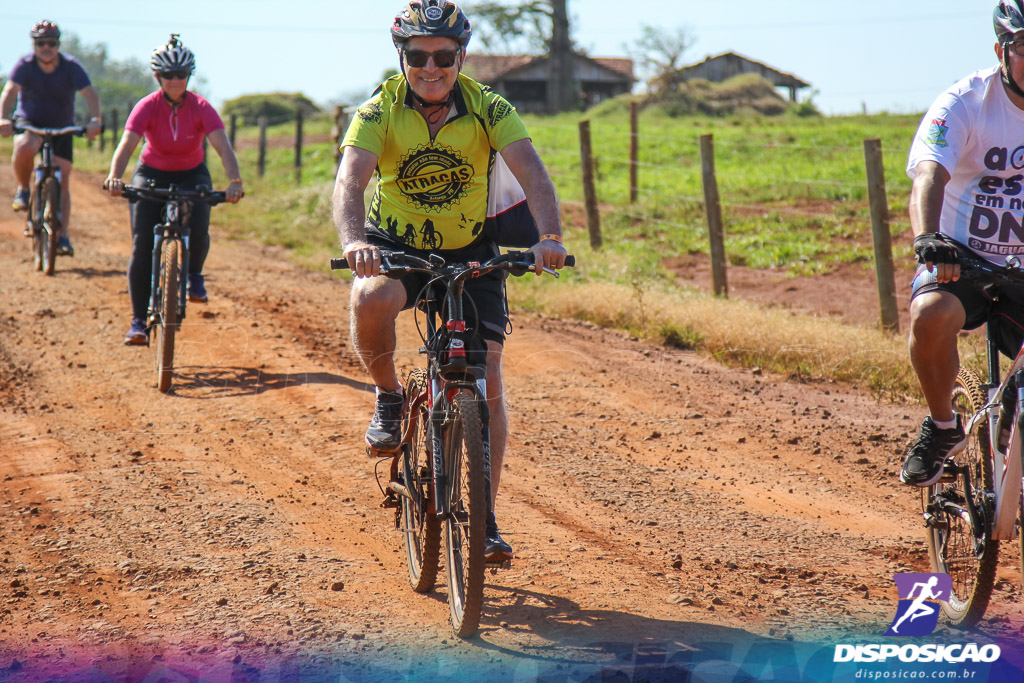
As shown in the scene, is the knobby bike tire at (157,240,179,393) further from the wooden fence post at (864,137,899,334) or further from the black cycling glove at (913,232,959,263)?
the wooden fence post at (864,137,899,334)

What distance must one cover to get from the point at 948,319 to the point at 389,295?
203 centimetres

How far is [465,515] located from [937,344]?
5.97ft

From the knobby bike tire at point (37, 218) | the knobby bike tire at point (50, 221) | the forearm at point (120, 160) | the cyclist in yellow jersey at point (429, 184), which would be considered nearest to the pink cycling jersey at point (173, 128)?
the forearm at point (120, 160)

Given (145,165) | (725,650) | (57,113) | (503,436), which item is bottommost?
(725,650)

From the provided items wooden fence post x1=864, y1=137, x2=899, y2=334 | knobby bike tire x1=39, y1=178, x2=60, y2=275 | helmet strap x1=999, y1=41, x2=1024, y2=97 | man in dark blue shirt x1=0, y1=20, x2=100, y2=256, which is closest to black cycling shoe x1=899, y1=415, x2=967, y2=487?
helmet strap x1=999, y1=41, x2=1024, y2=97

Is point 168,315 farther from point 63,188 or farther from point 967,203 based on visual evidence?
point 967,203

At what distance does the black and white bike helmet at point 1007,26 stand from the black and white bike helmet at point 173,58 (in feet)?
18.5

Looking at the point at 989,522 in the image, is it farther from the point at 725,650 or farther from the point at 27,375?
the point at 27,375

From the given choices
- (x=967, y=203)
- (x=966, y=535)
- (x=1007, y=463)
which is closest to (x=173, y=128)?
(x=967, y=203)

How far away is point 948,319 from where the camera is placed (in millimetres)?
3434

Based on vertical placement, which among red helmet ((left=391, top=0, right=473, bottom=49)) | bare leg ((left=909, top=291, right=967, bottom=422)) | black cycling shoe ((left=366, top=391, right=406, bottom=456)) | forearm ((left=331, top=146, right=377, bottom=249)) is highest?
red helmet ((left=391, top=0, right=473, bottom=49))

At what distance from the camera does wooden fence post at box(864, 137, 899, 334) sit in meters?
8.67

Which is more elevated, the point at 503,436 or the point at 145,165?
the point at 145,165

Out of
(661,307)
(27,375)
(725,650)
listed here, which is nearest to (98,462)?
(27,375)
